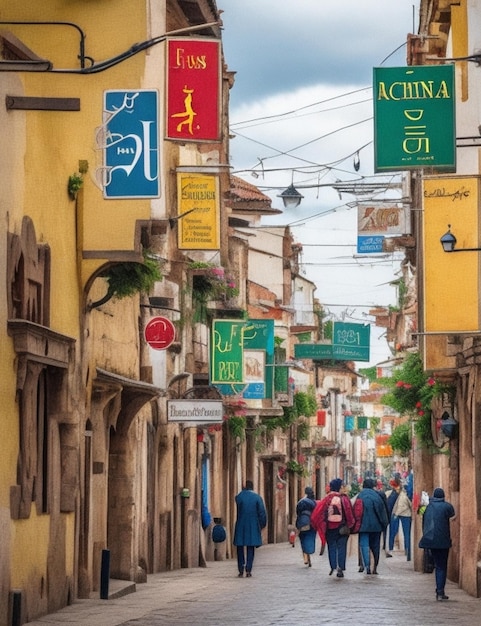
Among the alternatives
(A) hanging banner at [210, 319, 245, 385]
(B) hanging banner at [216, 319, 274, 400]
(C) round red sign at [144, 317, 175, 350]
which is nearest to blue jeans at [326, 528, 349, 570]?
(C) round red sign at [144, 317, 175, 350]

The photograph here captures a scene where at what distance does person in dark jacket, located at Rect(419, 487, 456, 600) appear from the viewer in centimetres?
2403

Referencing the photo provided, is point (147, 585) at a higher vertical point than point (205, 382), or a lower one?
lower

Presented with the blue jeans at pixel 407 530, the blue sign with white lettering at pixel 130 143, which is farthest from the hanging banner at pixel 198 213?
the blue sign with white lettering at pixel 130 143

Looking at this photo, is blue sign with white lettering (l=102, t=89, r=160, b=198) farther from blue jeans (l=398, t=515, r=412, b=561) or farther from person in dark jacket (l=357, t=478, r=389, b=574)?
blue jeans (l=398, t=515, r=412, b=561)

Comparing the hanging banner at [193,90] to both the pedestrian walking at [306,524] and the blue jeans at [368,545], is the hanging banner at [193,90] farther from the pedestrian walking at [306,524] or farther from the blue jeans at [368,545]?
the pedestrian walking at [306,524]

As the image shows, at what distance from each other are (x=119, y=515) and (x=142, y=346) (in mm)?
3766

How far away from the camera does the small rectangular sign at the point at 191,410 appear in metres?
31.9

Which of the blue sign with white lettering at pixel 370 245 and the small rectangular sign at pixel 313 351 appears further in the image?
the small rectangular sign at pixel 313 351

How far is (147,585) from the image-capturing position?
28.4m

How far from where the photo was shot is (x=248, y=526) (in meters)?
30.4

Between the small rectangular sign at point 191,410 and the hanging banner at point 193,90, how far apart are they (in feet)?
28.4

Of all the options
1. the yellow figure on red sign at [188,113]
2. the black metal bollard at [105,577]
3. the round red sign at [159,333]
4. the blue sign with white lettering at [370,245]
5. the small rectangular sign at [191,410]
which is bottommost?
the black metal bollard at [105,577]

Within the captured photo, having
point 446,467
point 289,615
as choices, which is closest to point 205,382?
point 446,467

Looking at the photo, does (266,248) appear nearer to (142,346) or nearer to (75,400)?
(142,346)
